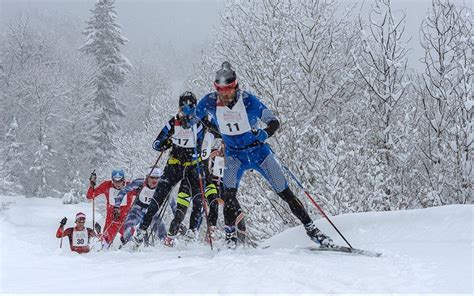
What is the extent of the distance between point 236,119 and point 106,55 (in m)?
35.4

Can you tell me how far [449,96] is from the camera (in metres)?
10.1

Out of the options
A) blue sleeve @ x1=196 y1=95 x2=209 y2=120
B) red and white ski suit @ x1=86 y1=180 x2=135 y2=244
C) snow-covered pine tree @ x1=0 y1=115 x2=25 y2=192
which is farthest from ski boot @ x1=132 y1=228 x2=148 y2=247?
snow-covered pine tree @ x1=0 y1=115 x2=25 y2=192

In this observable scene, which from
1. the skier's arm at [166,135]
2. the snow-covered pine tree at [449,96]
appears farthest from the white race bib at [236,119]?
the snow-covered pine tree at [449,96]

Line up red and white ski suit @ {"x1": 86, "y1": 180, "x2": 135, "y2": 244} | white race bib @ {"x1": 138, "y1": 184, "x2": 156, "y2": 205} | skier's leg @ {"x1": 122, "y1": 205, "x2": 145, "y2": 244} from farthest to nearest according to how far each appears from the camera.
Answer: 1. red and white ski suit @ {"x1": 86, "y1": 180, "x2": 135, "y2": 244}
2. white race bib @ {"x1": 138, "y1": 184, "x2": 156, "y2": 205}
3. skier's leg @ {"x1": 122, "y1": 205, "x2": 145, "y2": 244}

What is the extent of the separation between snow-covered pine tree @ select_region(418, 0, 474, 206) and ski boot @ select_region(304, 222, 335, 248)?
5.74 meters

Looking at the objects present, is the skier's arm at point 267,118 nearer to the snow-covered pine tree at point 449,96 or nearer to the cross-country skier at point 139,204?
the cross-country skier at point 139,204

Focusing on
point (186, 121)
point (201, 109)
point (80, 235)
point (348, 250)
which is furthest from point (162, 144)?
point (80, 235)

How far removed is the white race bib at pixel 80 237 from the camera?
29.9ft

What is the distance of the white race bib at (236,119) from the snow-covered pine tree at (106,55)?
109ft

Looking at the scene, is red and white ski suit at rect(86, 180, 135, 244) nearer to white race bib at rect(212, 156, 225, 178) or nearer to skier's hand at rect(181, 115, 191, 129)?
white race bib at rect(212, 156, 225, 178)

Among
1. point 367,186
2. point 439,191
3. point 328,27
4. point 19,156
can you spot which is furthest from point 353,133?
point 19,156

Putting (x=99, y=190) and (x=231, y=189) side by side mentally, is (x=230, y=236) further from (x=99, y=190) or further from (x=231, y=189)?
(x=99, y=190)

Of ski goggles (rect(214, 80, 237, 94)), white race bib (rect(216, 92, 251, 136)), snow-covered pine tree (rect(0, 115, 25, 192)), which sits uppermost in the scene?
snow-covered pine tree (rect(0, 115, 25, 192))

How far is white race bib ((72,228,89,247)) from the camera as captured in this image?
29.9 feet
